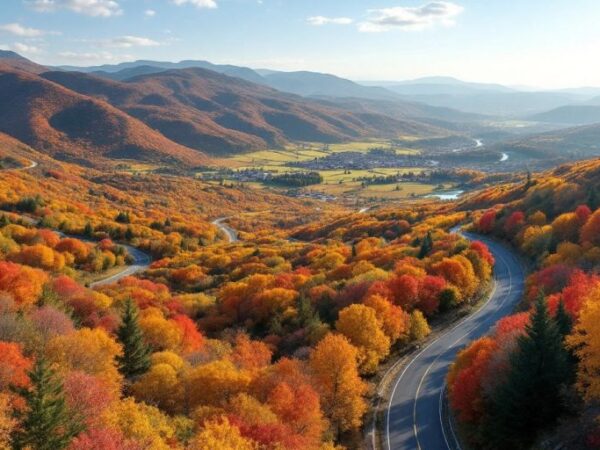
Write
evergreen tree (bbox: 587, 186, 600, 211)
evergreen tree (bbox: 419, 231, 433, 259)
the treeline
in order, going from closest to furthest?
the treeline → evergreen tree (bbox: 587, 186, 600, 211) → evergreen tree (bbox: 419, 231, 433, 259)

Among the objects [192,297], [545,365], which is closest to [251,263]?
[192,297]

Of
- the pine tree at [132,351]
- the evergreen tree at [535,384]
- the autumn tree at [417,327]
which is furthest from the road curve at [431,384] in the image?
the pine tree at [132,351]

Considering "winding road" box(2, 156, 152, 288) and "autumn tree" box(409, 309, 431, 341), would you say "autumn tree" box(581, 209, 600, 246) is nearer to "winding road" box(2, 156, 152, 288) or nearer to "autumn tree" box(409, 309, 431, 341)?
"autumn tree" box(409, 309, 431, 341)

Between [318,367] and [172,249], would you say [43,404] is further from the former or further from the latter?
[172,249]

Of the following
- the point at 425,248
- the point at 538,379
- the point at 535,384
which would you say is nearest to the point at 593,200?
the point at 425,248

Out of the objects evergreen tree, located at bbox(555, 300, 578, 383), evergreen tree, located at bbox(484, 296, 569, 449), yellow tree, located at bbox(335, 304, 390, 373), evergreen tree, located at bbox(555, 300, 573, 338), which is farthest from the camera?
yellow tree, located at bbox(335, 304, 390, 373)

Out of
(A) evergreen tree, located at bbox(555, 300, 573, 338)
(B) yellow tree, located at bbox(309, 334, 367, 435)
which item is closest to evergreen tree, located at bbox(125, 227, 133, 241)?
(B) yellow tree, located at bbox(309, 334, 367, 435)

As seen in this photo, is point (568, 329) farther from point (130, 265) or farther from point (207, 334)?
point (130, 265)
